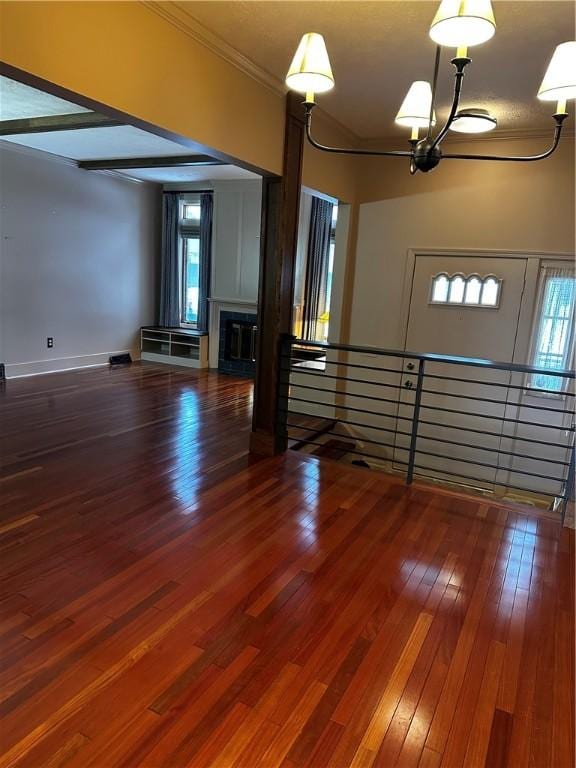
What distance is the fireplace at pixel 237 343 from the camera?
288 inches

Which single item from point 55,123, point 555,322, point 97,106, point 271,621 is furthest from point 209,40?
point 555,322

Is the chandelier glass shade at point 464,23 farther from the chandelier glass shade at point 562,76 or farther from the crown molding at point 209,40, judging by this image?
the crown molding at point 209,40

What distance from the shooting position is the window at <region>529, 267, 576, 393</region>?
173 inches

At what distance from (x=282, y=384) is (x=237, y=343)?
355cm

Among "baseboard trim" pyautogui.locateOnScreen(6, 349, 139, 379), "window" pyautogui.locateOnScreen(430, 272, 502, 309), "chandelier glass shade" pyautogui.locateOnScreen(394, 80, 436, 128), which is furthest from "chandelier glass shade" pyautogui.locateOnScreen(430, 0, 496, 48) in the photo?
"baseboard trim" pyautogui.locateOnScreen(6, 349, 139, 379)

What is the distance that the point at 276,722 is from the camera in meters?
1.58

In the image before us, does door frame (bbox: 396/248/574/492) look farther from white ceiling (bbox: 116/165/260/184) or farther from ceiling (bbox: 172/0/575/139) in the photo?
white ceiling (bbox: 116/165/260/184)

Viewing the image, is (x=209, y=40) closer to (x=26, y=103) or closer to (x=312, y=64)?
(x=312, y=64)

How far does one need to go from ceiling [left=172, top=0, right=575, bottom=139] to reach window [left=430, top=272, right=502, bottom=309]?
143 cm

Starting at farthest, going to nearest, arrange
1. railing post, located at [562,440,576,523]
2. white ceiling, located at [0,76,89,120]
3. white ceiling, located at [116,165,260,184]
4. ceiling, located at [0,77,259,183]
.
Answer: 1. white ceiling, located at [116,165,260,184]
2. ceiling, located at [0,77,259,183]
3. white ceiling, located at [0,76,89,120]
4. railing post, located at [562,440,576,523]

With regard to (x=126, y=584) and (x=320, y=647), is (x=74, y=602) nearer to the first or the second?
(x=126, y=584)

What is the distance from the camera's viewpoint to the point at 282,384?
13.2 ft

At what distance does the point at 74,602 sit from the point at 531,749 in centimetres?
175

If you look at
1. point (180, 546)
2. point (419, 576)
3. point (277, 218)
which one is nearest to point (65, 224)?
point (277, 218)
